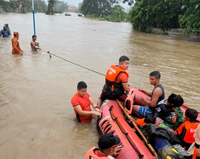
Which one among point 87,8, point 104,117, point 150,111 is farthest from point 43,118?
point 87,8

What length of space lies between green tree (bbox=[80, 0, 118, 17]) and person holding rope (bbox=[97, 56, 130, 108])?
51491 millimetres

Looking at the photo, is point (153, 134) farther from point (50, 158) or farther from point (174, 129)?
point (50, 158)

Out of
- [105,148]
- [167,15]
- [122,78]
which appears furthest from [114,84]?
[167,15]

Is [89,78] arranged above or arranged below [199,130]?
below

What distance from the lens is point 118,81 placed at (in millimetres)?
3635

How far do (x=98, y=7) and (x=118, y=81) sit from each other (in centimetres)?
5347

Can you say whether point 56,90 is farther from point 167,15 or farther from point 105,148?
point 167,15

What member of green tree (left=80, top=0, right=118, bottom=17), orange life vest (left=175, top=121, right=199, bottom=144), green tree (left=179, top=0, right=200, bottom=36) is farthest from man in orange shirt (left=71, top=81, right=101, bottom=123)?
green tree (left=80, top=0, right=118, bottom=17)

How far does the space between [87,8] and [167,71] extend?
49.7 m

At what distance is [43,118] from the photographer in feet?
12.8

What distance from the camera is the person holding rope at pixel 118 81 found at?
11.7ft

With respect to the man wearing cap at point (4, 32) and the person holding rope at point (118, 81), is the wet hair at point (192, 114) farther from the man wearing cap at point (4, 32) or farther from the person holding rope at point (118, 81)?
the man wearing cap at point (4, 32)

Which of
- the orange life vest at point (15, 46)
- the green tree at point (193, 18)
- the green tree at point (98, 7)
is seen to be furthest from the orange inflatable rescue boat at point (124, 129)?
the green tree at point (98, 7)

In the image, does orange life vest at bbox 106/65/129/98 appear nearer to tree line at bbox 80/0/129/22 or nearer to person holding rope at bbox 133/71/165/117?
person holding rope at bbox 133/71/165/117
